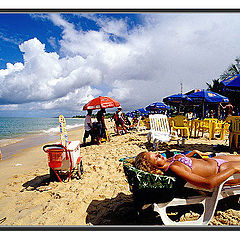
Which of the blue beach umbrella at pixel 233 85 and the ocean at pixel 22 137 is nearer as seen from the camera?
the blue beach umbrella at pixel 233 85

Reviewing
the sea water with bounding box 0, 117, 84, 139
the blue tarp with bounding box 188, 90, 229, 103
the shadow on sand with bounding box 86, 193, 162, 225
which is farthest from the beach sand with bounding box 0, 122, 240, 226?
the sea water with bounding box 0, 117, 84, 139

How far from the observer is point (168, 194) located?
183cm

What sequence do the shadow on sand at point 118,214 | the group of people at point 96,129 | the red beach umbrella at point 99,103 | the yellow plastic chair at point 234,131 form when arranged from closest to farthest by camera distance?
the shadow on sand at point 118,214, the yellow plastic chair at point 234,131, the red beach umbrella at point 99,103, the group of people at point 96,129

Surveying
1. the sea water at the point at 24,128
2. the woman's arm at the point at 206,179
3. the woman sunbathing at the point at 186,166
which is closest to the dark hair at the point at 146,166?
the woman sunbathing at the point at 186,166

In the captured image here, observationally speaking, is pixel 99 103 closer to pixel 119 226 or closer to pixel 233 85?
pixel 233 85

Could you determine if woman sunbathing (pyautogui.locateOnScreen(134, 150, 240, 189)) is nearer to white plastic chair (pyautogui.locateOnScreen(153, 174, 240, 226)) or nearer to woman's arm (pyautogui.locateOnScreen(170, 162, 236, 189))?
woman's arm (pyautogui.locateOnScreen(170, 162, 236, 189))

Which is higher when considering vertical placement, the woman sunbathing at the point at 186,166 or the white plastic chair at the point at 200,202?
the woman sunbathing at the point at 186,166

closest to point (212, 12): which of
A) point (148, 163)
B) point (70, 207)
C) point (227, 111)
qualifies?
point (148, 163)

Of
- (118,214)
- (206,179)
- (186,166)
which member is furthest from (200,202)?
(118,214)

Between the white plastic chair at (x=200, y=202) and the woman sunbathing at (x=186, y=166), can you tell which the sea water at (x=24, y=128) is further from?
the white plastic chair at (x=200, y=202)

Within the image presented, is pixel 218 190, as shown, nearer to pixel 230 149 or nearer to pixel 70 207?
pixel 70 207

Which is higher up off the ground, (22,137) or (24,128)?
(22,137)

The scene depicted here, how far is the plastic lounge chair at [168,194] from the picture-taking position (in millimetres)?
1754

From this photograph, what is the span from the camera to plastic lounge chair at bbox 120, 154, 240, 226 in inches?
69.1
